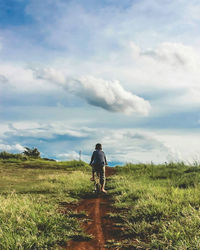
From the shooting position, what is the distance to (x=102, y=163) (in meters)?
11.8

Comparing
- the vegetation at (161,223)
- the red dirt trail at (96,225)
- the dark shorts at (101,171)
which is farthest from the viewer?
the dark shorts at (101,171)

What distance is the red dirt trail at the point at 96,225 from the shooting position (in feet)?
16.8

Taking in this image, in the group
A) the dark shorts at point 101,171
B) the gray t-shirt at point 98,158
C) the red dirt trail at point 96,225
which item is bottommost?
the red dirt trail at point 96,225

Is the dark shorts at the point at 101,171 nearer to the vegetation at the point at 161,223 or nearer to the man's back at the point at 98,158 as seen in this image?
the man's back at the point at 98,158

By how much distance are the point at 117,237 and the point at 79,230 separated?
938 millimetres

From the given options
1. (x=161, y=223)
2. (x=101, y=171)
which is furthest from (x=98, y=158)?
(x=161, y=223)

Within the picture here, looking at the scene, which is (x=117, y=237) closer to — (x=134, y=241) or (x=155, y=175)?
(x=134, y=241)

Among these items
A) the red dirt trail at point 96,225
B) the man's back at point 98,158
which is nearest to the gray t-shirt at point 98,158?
the man's back at point 98,158

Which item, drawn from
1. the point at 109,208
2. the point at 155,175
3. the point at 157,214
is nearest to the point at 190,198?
the point at 157,214

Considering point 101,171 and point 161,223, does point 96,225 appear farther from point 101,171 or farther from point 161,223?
point 101,171

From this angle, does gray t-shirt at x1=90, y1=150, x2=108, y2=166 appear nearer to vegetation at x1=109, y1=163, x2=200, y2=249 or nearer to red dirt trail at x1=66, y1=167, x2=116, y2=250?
red dirt trail at x1=66, y1=167, x2=116, y2=250

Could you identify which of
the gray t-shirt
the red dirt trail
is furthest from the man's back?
the red dirt trail

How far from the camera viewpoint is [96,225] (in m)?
6.41

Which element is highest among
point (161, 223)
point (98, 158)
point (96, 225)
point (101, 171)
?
point (98, 158)
